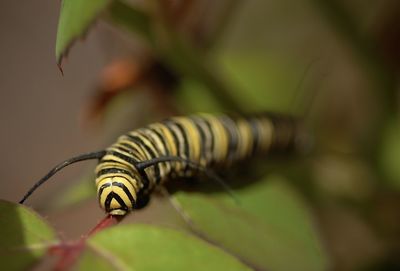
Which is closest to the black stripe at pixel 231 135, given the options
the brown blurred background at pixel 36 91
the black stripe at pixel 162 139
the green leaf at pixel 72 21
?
the black stripe at pixel 162 139

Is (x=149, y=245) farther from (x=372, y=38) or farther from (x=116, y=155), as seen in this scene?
(x=372, y=38)

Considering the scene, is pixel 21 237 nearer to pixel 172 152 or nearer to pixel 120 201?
pixel 120 201

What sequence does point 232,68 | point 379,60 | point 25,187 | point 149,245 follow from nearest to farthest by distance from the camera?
point 149,245 → point 379,60 → point 232,68 → point 25,187

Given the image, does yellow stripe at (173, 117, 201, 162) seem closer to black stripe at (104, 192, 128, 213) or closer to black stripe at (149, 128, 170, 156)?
black stripe at (149, 128, 170, 156)

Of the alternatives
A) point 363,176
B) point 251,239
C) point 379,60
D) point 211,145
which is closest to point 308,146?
point 363,176

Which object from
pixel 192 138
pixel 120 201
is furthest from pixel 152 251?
pixel 192 138

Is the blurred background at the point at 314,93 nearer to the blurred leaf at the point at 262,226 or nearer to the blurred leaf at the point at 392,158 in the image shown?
the blurred leaf at the point at 392,158
